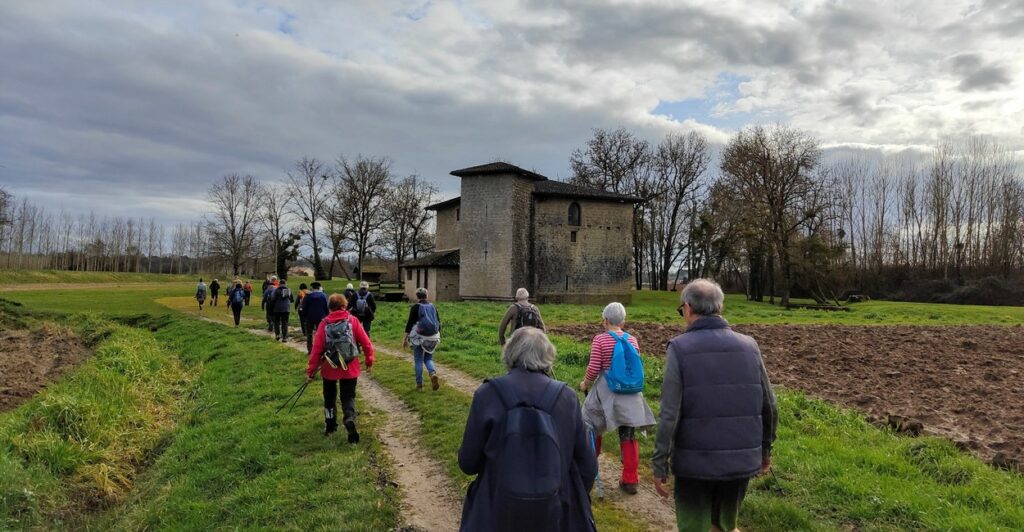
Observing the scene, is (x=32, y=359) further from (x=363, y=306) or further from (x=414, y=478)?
(x=414, y=478)

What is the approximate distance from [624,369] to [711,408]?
1771mm

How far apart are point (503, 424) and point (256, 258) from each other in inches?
2780

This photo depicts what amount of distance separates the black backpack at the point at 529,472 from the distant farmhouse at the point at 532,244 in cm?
3399

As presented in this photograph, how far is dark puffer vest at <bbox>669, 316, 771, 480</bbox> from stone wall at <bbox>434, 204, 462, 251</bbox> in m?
40.0

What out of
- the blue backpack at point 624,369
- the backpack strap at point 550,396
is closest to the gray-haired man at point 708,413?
the backpack strap at point 550,396

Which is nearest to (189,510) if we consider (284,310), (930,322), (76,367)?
(284,310)

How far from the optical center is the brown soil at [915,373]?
24.9 feet

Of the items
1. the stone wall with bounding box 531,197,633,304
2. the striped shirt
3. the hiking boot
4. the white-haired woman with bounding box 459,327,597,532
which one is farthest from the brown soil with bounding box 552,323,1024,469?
the stone wall with bounding box 531,197,633,304

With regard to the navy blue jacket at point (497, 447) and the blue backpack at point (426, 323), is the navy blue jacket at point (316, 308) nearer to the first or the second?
the blue backpack at point (426, 323)

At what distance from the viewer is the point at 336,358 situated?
6.88 metres

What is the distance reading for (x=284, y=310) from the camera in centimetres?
1625

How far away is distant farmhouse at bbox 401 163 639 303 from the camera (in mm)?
37281

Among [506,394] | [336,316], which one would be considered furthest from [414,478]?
[506,394]

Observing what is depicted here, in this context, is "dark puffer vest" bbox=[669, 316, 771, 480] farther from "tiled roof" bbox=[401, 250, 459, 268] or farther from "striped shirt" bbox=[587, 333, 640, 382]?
"tiled roof" bbox=[401, 250, 459, 268]
